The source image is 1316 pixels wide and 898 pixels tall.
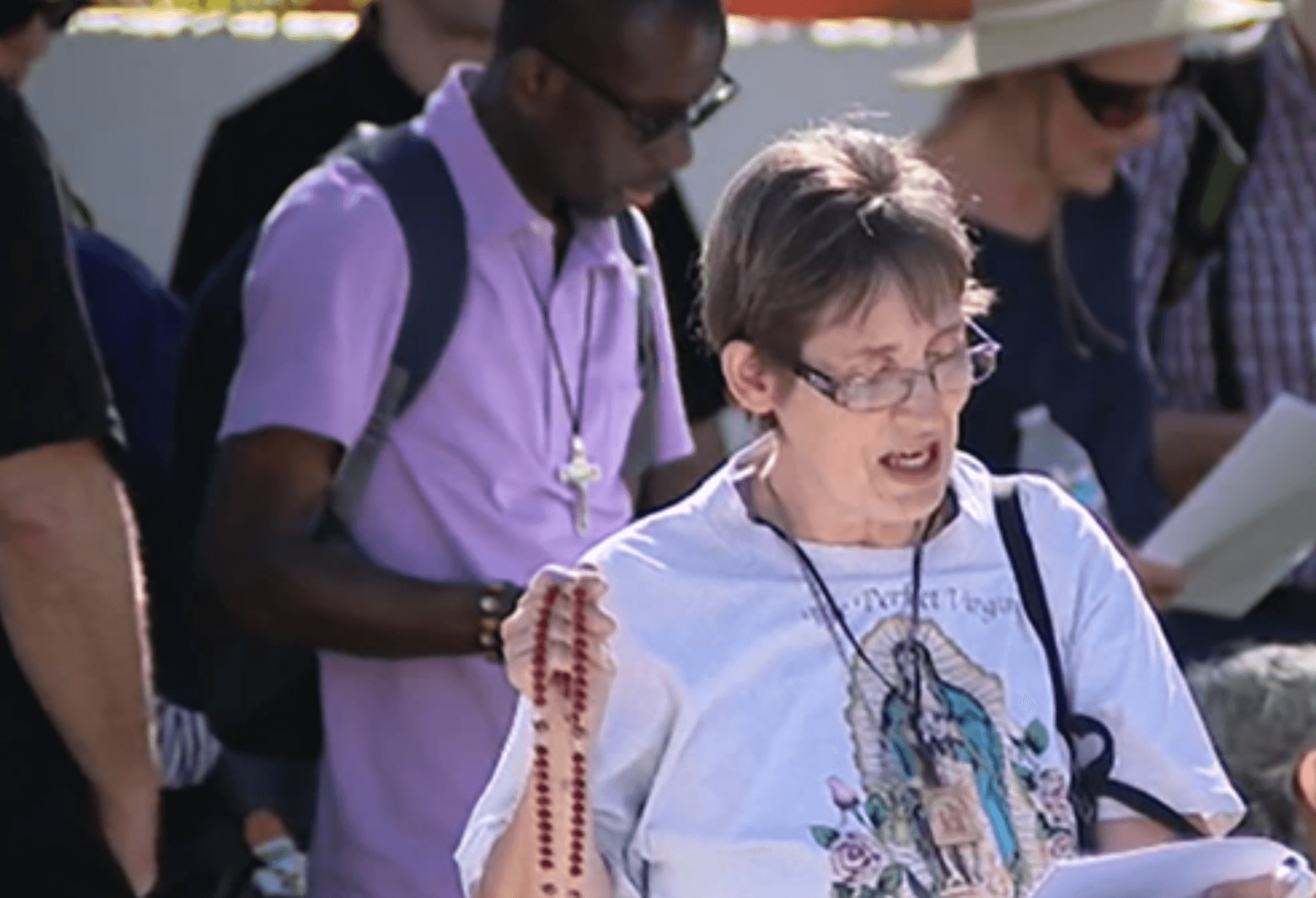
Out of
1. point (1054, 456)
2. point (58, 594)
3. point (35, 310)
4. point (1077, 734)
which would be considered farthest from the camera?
point (1054, 456)

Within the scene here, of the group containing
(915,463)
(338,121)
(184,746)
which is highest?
(915,463)

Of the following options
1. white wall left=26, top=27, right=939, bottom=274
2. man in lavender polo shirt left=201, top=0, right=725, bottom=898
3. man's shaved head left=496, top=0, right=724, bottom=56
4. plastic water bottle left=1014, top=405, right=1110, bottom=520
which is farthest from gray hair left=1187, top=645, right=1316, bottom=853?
white wall left=26, top=27, right=939, bottom=274

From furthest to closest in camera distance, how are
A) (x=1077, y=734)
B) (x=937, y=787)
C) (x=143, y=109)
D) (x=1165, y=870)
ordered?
1. (x=143, y=109)
2. (x=1077, y=734)
3. (x=937, y=787)
4. (x=1165, y=870)

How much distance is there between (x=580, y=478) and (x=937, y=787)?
992 millimetres

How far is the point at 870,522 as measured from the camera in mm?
2861

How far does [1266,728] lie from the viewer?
3.69 m

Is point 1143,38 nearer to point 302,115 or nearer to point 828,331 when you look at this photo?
point 302,115

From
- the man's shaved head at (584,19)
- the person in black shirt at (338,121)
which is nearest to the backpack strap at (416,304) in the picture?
the man's shaved head at (584,19)

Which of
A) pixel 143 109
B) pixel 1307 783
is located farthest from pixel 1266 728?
pixel 143 109

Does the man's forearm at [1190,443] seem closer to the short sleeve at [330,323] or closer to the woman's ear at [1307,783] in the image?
the woman's ear at [1307,783]

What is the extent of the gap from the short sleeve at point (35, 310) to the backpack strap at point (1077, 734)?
985mm

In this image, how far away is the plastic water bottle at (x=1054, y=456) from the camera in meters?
4.34

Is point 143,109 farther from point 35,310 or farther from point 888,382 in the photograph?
point 888,382

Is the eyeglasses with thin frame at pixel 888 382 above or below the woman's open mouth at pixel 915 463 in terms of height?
above
